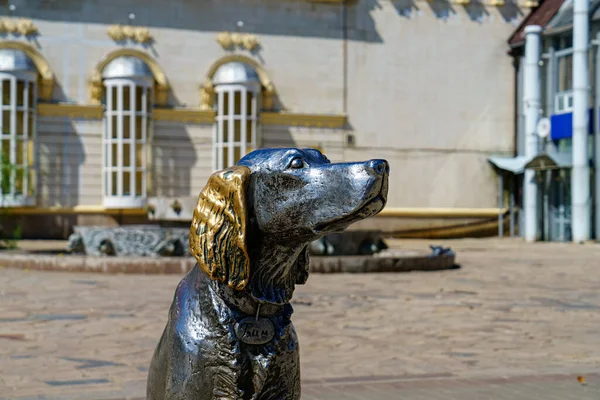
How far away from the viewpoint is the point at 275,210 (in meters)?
2.59

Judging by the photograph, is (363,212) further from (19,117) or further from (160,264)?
(19,117)

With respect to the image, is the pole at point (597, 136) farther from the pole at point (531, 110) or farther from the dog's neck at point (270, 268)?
the dog's neck at point (270, 268)

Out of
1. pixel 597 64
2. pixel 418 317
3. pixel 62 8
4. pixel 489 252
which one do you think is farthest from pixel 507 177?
pixel 418 317

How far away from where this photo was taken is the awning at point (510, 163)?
27406 mm

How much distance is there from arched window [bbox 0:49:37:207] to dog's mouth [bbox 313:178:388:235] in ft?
72.5

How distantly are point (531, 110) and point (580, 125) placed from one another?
1.97m

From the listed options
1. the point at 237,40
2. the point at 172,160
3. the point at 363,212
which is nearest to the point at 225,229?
the point at 363,212

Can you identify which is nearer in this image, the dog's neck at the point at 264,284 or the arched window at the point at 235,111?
the dog's neck at the point at 264,284

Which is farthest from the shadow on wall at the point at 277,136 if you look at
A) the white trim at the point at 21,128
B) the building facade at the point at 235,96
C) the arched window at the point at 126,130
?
the white trim at the point at 21,128

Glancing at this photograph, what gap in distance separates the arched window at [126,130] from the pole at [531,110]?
1113cm

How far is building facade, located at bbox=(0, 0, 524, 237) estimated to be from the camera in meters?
24.8

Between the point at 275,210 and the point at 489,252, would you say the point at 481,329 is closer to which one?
the point at 275,210

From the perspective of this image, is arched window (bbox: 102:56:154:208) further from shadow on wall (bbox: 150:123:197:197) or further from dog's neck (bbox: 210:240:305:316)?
dog's neck (bbox: 210:240:305:316)

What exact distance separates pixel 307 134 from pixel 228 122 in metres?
2.79
